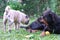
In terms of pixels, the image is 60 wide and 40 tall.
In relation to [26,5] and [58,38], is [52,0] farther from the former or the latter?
[58,38]

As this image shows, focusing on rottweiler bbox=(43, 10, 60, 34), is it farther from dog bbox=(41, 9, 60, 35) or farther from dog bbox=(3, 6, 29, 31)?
dog bbox=(3, 6, 29, 31)

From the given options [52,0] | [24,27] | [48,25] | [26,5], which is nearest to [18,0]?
[26,5]

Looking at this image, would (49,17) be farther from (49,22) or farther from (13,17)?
(13,17)

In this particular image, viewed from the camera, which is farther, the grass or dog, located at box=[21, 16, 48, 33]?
dog, located at box=[21, 16, 48, 33]

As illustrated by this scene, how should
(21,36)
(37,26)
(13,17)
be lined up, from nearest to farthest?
(21,36)
(37,26)
(13,17)

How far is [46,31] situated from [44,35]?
278mm

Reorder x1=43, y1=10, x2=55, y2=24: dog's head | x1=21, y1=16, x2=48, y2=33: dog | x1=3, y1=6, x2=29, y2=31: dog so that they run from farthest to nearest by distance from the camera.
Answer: x1=3, y1=6, x2=29, y2=31: dog → x1=21, y1=16, x2=48, y2=33: dog → x1=43, y1=10, x2=55, y2=24: dog's head

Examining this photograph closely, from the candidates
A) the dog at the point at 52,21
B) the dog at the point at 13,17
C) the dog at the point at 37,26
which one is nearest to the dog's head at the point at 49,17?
the dog at the point at 52,21

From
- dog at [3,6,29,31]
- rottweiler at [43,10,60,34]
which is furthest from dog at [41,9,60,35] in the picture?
dog at [3,6,29,31]

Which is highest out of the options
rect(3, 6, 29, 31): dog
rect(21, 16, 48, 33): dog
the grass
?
rect(3, 6, 29, 31): dog

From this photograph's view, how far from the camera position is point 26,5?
13430mm

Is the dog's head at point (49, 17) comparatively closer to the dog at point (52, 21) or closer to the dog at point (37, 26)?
the dog at point (52, 21)

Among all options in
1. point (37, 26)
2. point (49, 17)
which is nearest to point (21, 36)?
point (37, 26)

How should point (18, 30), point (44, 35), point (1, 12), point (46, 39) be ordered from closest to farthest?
point (46, 39), point (44, 35), point (18, 30), point (1, 12)
